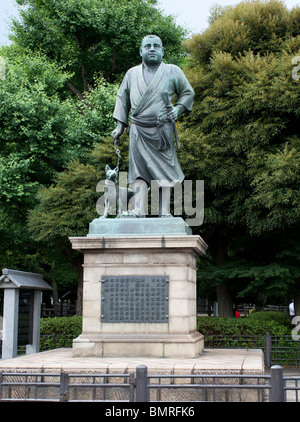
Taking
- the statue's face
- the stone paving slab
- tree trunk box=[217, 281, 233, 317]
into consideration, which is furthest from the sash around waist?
tree trunk box=[217, 281, 233, 317]

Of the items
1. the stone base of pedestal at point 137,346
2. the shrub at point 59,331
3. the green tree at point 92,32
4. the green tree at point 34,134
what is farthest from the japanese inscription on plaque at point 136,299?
the green tree at point 92,32

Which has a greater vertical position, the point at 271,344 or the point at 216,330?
the point at 216,330

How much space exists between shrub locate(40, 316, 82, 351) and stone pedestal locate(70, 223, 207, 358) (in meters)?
8.21

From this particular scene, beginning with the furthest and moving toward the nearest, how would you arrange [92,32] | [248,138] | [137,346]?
[92,32]
[248,138]
[137,346]

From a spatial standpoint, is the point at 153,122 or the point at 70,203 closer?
the point at 153,122

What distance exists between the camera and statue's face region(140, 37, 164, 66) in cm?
933

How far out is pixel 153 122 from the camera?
30.5ft

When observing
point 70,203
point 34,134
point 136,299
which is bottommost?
→ point 136,299

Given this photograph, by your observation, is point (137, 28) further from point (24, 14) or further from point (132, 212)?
point (132, 212)

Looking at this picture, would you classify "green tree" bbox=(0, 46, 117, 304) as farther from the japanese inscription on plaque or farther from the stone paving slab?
the stone paving slab

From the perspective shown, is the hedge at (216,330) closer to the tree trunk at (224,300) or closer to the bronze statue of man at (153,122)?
the tree trunk at (224,300)

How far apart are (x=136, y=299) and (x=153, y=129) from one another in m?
2.99

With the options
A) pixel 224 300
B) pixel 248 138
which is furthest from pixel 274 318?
pixel 248 138

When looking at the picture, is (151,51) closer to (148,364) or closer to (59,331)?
(148,364)
